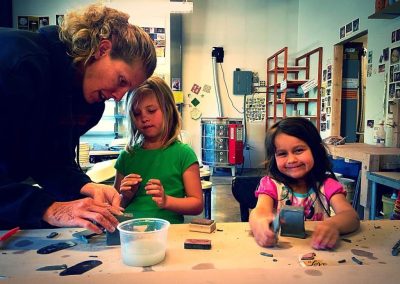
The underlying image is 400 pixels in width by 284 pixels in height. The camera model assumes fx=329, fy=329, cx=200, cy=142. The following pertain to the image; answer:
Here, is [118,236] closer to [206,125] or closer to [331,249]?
[331,249]

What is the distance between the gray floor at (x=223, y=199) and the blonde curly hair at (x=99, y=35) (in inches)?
68.4

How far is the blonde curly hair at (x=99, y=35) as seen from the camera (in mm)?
981

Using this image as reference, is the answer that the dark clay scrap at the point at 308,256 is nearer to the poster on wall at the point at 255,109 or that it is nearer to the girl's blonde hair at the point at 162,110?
the girl's blonde hair at the point at 162,110

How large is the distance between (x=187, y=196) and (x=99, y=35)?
2.34 ft

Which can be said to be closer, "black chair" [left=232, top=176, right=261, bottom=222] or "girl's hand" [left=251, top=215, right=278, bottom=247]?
"girl's hand" [left=251, top=215, right=278, bottom=247]

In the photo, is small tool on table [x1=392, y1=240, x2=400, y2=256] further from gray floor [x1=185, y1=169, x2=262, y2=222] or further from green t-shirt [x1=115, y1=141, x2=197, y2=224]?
gray floor [x1=185, y1=169, x2=262, y2=222]

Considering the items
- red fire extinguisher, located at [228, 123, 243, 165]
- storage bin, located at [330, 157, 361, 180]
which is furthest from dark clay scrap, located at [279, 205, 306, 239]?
red fire extinguisher, located at [228, 123, 243, 165]

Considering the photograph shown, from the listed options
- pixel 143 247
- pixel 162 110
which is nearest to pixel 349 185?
pixel 162 110

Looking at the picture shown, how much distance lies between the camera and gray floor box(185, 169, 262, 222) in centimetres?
360

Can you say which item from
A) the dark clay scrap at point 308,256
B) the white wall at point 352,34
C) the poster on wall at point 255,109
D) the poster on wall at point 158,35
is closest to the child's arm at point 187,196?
the dark clay scrap at point 308,256

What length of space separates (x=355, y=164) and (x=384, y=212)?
0.48m

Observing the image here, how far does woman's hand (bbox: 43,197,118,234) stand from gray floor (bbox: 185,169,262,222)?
171 cm

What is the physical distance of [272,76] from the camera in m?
6.35

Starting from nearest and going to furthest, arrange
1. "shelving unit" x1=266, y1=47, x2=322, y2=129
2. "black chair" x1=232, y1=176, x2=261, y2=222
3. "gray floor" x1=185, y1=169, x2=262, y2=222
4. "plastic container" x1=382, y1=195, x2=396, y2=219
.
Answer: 1. "black chair" x1=232, y1=176, x2=261, y2=222
2. "plastic container" x1=382, y1=195, x2=396, y2=219
3. "gray floor" x1=185, y1=169, x2=262, y2=222
4. "shelving unit" x1=266, y1=47, x2=322, y2=129
